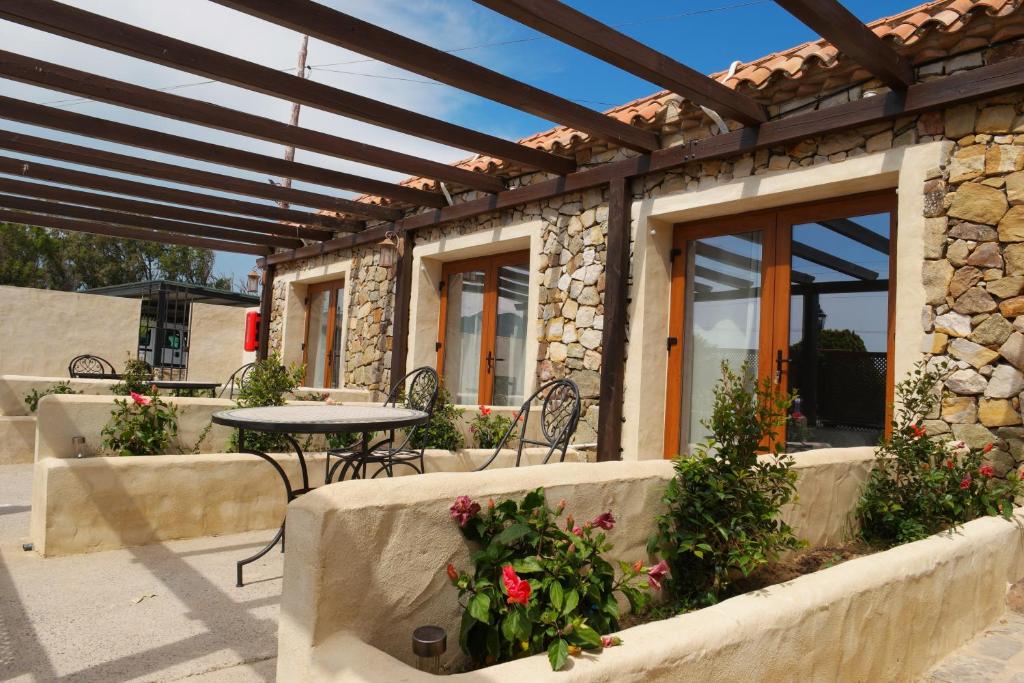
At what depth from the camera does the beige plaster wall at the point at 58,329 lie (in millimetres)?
8477

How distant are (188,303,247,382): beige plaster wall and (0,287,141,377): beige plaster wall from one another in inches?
36.6

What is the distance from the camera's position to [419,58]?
3.28 metres

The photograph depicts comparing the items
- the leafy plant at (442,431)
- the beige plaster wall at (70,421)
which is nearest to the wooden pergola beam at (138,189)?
the beige plaster wall at (70,421)

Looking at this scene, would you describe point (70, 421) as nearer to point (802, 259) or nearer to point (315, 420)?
point (315, 420)

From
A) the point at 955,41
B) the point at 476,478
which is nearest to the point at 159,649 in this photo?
the point at 476,478

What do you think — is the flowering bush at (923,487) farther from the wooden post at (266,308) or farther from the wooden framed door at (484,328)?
the wooden post at (266,308)

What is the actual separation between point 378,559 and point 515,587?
32 centimetres

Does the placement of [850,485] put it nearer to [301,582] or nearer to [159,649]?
[301,582]

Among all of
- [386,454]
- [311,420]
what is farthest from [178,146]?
[311,420]

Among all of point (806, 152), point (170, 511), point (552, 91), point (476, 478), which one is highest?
point (552, 91)

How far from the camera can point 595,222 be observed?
4.99 m

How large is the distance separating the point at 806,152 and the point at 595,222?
1.59 m

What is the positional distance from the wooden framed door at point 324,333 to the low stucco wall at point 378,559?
646 centimetres

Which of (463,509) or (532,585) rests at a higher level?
(463,509)
